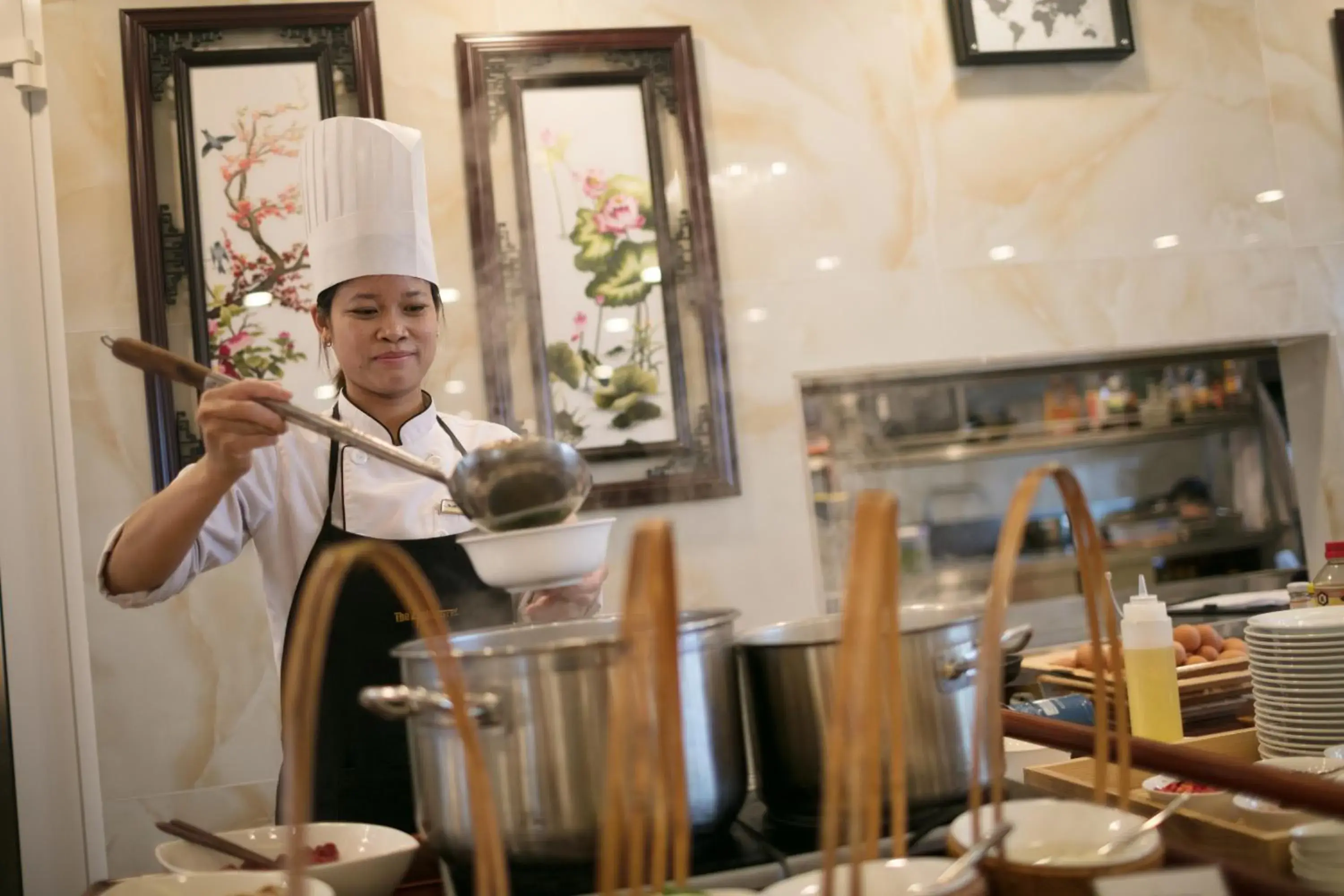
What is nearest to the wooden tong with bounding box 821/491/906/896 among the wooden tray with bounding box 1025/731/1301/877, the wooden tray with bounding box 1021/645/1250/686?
the wooden tray with bounding box 1025/731/1301/877

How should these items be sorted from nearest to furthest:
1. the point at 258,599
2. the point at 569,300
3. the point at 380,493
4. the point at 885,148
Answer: the point at 380,493 → the point at 258,599 → the point at 569,300 → the point at 885,148

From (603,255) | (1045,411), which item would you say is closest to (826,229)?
(603,255)

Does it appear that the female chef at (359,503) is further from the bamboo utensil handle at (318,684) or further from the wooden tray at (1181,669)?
the bamboo utensil handle at (318,684)

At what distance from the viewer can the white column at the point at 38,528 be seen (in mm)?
2088

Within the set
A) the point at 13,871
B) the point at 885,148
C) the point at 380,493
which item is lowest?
the point at 13,871

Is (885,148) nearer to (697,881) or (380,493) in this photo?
(380,493)

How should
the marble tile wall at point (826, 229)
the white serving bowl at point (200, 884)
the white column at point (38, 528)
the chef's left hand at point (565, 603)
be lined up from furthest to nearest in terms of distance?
the marble tile wall at point (826, 229)
the white column at point (38, 528)
the chef's left hand at point (565, 603)
the white serving bowl at point (200, 884)

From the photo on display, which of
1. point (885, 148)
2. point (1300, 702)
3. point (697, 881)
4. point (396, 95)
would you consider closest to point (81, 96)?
point (396, 95)

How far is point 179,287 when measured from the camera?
234 cm

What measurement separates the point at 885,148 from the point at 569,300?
2.78ft

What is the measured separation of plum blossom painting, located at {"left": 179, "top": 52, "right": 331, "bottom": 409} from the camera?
2.35 m

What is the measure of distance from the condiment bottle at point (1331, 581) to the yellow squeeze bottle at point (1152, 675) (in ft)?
1.13

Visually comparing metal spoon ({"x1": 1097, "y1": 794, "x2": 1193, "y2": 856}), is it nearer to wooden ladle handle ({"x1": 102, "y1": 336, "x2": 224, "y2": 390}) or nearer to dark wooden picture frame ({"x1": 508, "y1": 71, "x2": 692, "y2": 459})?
wooden ladle handle ({"x1": 102, "y1": 336, "x2": 224, "y2": 390})

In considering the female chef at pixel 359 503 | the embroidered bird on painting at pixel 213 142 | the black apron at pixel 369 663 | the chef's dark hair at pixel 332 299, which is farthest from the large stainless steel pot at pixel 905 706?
the embroidered bird on painting at pixel 213 142
